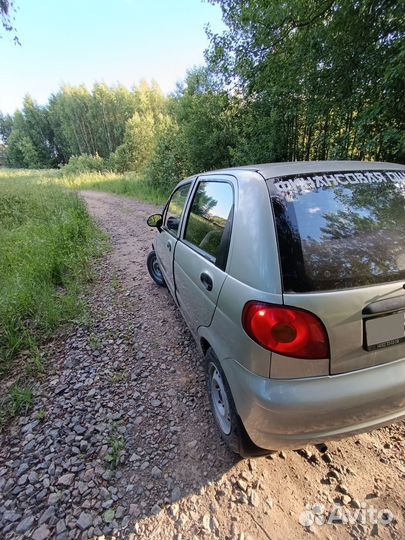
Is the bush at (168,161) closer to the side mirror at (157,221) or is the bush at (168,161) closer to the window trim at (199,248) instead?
the side mirror at (157,221)

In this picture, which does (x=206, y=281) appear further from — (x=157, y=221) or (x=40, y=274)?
(x=40, y=274)

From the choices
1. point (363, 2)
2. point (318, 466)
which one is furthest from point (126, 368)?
point (363, 2)

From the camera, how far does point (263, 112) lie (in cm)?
799

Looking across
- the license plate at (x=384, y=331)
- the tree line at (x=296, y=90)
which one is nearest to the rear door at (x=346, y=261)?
the license plate at (x=384, y=331)

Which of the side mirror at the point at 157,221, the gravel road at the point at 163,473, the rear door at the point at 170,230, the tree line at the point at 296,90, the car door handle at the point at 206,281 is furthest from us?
the tree line at the point at 296,90

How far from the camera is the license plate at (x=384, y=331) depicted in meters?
1.31

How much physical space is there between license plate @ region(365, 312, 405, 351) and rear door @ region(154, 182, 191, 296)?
1.99 meters

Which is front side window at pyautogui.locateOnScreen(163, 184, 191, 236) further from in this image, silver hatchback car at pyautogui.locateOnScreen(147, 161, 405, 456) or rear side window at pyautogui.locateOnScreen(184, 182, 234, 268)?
silver hatchback car at pyautogui.locateOnScreen(147, 161, 405, 456)

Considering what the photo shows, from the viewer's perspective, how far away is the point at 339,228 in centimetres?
147

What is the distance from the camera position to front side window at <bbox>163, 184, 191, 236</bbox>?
301cm

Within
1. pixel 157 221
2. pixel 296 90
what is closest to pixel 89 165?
pixel 296 90

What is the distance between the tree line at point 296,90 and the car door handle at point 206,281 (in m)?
3.33

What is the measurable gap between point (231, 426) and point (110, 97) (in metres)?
52.6

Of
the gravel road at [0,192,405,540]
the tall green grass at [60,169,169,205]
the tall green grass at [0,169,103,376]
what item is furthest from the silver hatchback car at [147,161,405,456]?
the tall green grass at [60,169,169,205]
